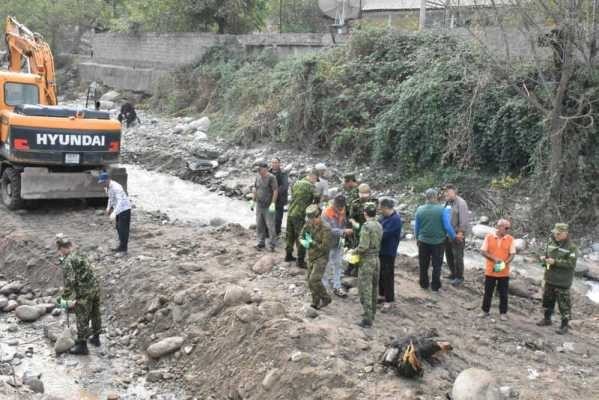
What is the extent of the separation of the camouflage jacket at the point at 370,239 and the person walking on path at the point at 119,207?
4.36 meters

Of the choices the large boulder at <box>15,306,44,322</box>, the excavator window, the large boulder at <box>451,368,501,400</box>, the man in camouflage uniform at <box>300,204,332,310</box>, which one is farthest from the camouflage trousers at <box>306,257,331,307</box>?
the excavator window

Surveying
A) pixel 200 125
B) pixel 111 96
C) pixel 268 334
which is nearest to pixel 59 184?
pixel 268 334

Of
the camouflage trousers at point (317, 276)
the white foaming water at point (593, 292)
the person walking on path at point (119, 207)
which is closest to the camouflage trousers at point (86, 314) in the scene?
the person walking on path at point (119, 207)

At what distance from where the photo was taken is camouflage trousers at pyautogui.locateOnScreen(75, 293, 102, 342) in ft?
24.5

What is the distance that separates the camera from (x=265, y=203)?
9.78 m

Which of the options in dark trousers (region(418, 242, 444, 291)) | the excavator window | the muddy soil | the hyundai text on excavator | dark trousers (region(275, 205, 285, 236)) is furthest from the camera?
the excavator window

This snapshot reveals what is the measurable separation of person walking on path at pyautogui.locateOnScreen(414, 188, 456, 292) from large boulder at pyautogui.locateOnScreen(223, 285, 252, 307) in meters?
2.51

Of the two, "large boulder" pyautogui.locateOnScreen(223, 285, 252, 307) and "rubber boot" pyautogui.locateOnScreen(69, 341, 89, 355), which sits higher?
"large boulder" pyautogui.locateOnScreen(223, 285, 252, 307)

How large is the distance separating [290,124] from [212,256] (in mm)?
8620

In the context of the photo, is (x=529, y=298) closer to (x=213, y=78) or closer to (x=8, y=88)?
(x=8, y=88)

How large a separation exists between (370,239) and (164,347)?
110 inches

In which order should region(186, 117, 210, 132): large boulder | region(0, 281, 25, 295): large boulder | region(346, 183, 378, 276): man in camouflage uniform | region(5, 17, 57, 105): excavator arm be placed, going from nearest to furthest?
region(346, 183, 378, 276): man in camouflage uniform < region(0, 281, 25, 295): large boulder < region(5, 17, 57, 105): excavator arm < region(186, 117, 210, 132): large boulder

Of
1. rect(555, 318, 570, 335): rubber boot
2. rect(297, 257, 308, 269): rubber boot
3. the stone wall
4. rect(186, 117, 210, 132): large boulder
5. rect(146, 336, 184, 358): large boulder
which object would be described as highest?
the stone wall

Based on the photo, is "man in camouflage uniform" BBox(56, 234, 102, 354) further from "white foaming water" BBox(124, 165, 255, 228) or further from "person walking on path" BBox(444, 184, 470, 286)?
"white foaming water" BBox(124, 165, 255, 228)
